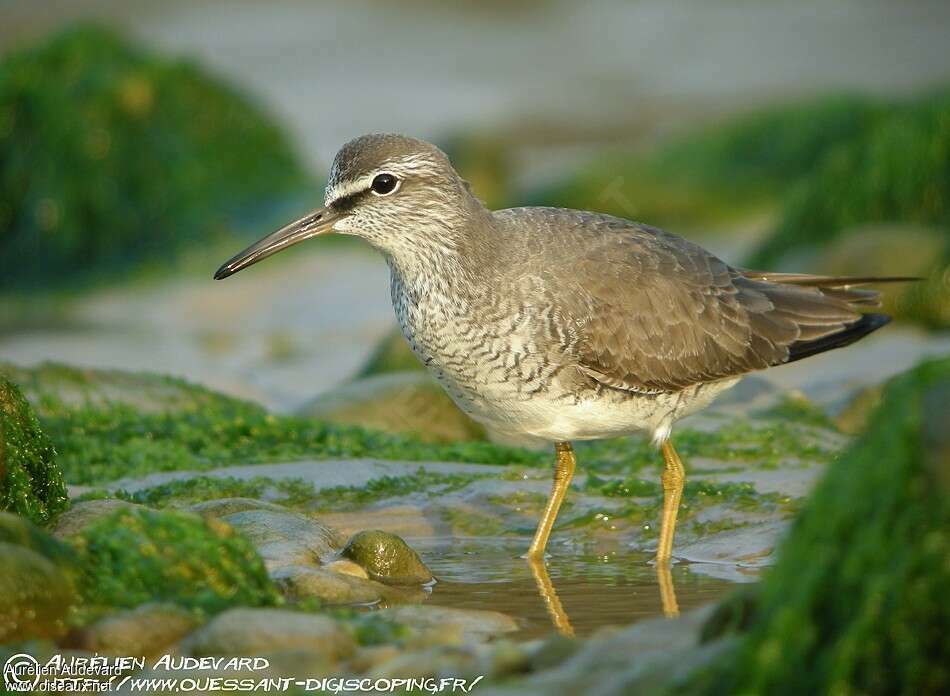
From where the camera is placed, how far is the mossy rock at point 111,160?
16.8 metres

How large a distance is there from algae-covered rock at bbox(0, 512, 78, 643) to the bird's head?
9.21 ft

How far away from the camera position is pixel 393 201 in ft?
26.4

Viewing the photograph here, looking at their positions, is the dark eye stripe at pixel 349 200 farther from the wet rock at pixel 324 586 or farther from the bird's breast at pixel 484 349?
the wet rock at pixel 324 586

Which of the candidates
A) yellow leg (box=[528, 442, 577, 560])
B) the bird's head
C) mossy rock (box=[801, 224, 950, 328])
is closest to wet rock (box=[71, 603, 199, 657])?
yellow leg (box=[528, 442, 577, 560])

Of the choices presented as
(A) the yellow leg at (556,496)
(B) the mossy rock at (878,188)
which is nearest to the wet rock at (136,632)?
(A) the yellow leg at (556,496)

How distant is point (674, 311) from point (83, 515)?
3.55 metres

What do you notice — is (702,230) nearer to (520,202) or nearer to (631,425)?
(520,202)

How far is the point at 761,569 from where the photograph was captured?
745 centimetres

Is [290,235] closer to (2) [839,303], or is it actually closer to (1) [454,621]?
(1) [454,621]

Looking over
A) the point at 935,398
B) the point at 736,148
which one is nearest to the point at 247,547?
the point at 935,398

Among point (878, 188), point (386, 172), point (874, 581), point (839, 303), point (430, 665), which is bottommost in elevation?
point (430, 665)

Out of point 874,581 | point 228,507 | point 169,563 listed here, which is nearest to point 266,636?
point 169,563

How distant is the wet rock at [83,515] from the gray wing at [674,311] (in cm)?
260

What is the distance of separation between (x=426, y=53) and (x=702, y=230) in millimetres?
9734
